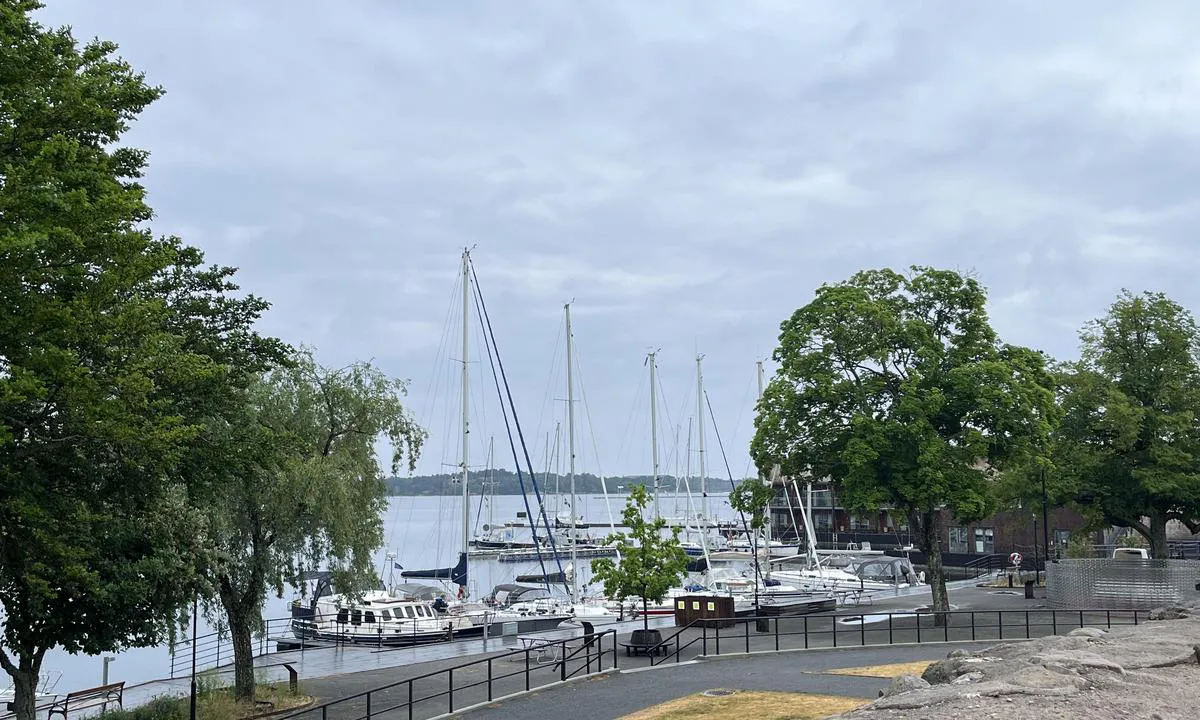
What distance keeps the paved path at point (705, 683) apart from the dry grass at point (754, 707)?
67 cm

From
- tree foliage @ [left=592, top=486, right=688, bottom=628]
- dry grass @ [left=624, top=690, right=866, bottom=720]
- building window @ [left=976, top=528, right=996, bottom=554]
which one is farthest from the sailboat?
building window @ [left=976, top=528, right=996, bottom=554]

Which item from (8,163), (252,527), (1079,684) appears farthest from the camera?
(252,527)

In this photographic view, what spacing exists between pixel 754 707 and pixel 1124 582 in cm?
2719

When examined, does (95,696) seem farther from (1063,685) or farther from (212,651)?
(1063,685)

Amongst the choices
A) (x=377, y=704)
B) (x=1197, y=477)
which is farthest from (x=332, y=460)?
(x=1197, y=477)

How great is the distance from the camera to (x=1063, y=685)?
45.7ft

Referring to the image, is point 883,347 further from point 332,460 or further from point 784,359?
point 332,460

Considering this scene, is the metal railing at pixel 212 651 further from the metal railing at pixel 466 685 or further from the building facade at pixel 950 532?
the building facade at pixel 950 532

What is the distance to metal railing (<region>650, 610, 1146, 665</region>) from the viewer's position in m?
32.6

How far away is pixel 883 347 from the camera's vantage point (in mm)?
39188

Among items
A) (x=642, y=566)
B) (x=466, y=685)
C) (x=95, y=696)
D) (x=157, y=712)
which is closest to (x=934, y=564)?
(x=642, y=566)

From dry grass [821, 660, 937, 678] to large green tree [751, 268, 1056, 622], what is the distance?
390 inches

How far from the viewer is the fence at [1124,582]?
42.0 meters

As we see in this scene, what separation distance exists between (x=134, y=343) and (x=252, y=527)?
9.36 metres
